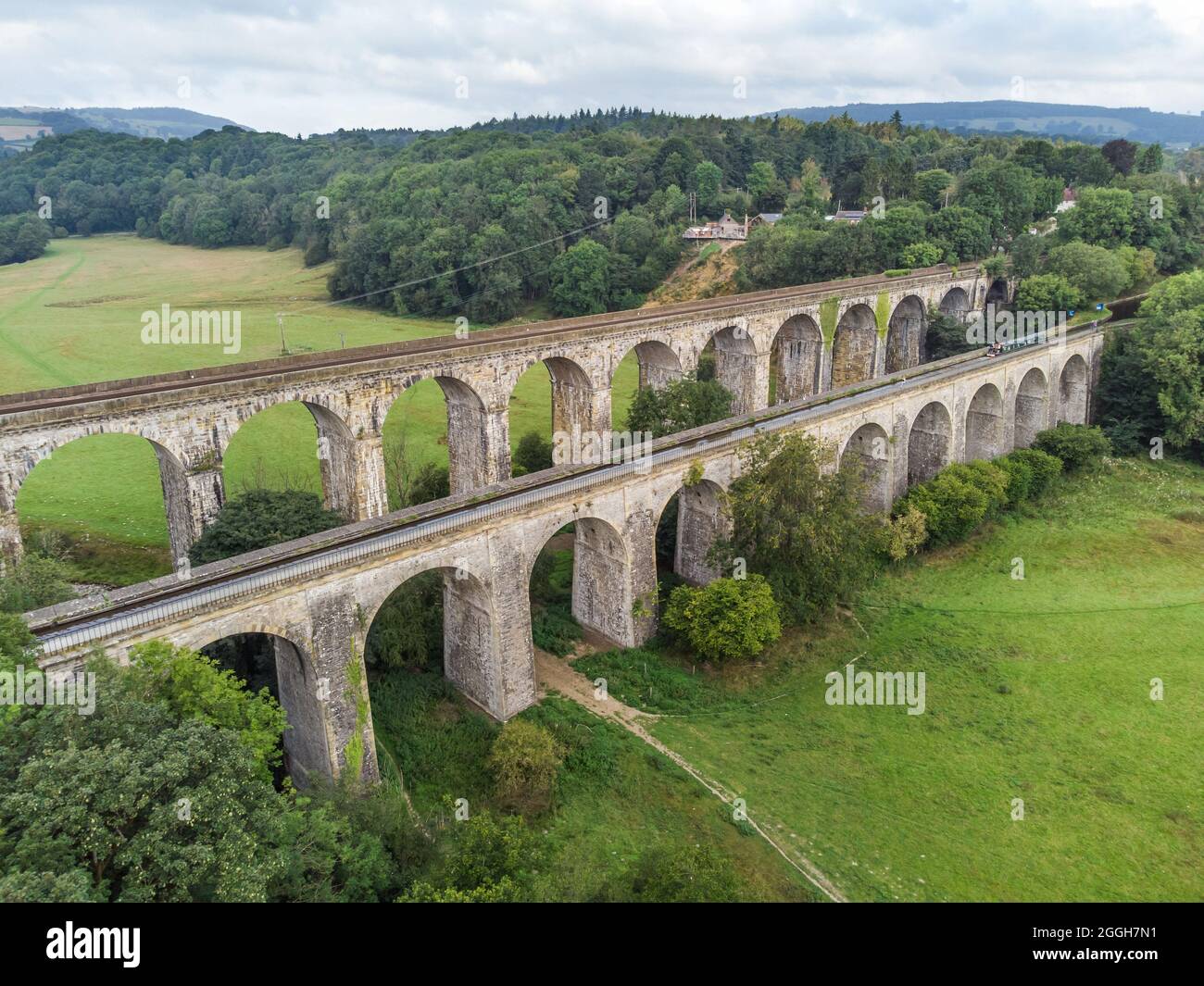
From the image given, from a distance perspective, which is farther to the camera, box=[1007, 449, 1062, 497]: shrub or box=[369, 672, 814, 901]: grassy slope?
box=[1007, 449, 1062, 497]: shrub

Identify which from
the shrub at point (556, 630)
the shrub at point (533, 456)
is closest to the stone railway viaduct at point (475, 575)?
the shrub at point (556, 630)

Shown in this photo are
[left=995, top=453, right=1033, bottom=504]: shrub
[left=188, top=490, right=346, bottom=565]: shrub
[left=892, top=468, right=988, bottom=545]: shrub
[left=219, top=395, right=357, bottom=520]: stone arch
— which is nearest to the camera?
[left=188, top=490, right=346, bottom=565]: shrub

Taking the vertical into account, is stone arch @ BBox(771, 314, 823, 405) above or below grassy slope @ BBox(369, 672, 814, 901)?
above

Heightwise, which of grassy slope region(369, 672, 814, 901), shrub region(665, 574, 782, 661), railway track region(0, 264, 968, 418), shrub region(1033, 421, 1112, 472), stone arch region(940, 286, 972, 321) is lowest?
grassy slope region(369, 672, 814, 901)

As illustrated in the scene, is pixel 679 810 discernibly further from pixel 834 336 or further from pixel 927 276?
pixel 927 276

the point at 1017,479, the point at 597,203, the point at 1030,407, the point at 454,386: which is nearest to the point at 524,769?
the point at 454,386

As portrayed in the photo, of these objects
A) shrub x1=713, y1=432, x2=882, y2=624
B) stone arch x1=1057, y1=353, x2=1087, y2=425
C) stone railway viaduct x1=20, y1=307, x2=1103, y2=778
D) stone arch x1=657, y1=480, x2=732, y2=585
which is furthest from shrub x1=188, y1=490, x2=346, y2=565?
stone arch x1=1057, y1=353, x2=1087, y2=425

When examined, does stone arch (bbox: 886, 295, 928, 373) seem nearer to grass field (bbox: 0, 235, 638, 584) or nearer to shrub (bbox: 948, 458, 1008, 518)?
grass field (bbox: 0, 235, 638, 584)
